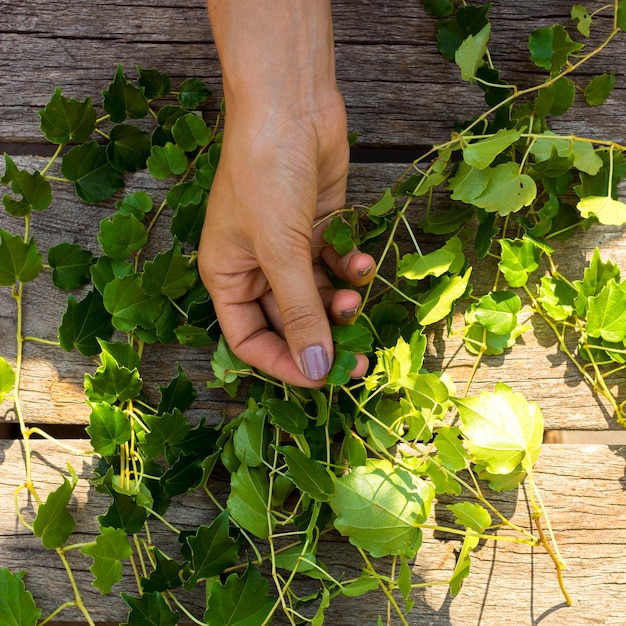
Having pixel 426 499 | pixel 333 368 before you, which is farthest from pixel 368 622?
pixel 333 368

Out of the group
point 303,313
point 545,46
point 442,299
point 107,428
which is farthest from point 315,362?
point 545,46

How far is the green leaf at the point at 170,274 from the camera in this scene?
0.75 meters

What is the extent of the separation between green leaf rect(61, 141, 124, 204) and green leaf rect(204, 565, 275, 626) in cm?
51

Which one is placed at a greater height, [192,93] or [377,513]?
[192,93]

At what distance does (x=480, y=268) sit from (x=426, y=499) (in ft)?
1.03

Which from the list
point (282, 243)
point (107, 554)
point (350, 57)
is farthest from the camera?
point (350, 57)

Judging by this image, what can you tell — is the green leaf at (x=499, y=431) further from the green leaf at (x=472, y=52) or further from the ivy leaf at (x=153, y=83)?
the ivy leaf at (x=153, y=83)

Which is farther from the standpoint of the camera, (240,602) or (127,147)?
(127,147)

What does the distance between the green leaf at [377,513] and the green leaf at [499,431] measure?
91 mm

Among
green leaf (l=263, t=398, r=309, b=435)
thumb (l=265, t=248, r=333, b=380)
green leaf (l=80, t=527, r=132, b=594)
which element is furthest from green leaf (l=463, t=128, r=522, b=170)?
green leaf (l=80, t=527, r=132, b=594)

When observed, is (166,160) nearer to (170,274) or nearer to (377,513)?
(170,274)

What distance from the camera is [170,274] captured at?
2.50ft

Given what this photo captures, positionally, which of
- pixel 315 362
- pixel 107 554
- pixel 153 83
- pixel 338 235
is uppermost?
pixel 153 83

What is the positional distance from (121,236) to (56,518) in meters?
0.36
